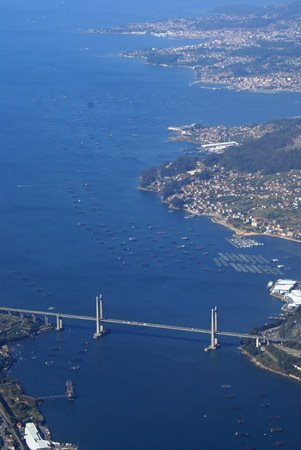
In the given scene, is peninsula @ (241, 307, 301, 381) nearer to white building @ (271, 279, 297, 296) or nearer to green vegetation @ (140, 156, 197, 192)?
white building @ (271, 279, 297, 296)

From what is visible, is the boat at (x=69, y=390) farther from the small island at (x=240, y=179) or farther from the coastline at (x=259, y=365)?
the small island at (x=240, y=179)

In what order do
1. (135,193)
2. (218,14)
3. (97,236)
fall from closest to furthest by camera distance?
1. (97,236)
2. (135,193)
3. (218,14)

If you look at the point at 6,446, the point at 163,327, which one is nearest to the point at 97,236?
the point at 163,327

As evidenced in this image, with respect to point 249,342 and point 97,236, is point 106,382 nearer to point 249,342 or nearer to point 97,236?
point 249,342

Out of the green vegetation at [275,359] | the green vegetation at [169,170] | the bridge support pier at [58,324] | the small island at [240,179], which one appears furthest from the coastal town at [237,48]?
the green vegetation at [275,359]

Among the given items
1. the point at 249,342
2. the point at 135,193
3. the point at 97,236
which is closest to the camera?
the point at 249,342

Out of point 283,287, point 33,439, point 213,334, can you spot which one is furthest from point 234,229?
point 33,439

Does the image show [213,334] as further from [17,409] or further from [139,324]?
[17,409]

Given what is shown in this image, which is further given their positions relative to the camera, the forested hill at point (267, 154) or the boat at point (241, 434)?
the forested hill at point (267, 154)
